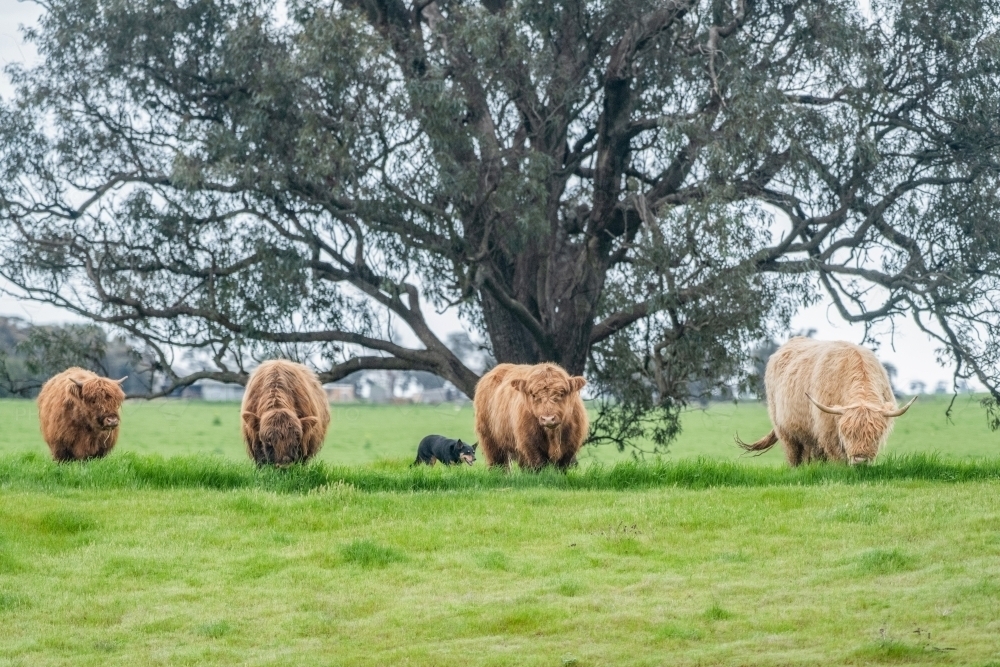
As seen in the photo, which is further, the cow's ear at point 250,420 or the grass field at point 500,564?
the cow's ear at point 250,420

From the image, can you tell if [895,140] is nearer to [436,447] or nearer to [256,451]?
[436,447]

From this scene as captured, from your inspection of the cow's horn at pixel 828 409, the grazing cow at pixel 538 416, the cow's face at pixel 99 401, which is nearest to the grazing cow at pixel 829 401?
the cow's horn at pixel 828 409

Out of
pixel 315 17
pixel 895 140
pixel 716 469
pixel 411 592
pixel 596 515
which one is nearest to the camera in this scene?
pixel 411 592

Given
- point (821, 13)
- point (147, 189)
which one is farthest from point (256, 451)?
point (821, 13)

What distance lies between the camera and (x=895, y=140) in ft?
71.4

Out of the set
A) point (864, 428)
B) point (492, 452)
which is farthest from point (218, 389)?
point (864, 428)

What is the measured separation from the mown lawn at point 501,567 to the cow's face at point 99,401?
140cm

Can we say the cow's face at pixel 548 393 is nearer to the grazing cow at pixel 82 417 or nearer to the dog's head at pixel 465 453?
the dog's head at pixel 465 453

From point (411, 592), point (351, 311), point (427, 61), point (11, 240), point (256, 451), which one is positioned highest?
point (427, 61)

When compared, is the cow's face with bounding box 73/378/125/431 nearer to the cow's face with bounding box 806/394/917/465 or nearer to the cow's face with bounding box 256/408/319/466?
the cow's face with bounding box 256/408/319/466

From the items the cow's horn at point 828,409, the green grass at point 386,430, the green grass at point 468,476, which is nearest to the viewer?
the green grass at point 468,476

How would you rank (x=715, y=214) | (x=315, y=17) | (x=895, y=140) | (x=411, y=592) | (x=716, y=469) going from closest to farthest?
(x=411, y=592), (x=716, y=469), (x=715, y=214), (x=315, y=17), (x=895, y=140)

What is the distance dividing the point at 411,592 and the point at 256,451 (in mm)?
5666

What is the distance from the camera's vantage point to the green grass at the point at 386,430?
34.4 meters
